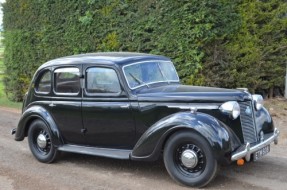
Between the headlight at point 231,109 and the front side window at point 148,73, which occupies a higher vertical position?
the front side window at point 148,73

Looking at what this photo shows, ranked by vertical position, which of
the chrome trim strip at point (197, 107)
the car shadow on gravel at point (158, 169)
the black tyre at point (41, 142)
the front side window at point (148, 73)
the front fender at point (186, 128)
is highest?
the front side window at point (148, 73)

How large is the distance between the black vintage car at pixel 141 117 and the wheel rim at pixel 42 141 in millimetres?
16

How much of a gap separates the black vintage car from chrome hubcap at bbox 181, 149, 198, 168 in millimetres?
13

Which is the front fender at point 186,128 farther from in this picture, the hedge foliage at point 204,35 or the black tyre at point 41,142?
the hedge foliage at point 204,35

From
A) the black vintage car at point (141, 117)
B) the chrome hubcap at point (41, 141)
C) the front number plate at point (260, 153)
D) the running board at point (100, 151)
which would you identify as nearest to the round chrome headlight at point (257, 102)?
the black vintage car at point (141, 117)

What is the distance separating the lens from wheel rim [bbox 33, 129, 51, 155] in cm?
702

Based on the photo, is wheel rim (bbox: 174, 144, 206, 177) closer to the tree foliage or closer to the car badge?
the car badge

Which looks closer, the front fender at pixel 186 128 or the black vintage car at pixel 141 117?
the front fender at pixel 186 128

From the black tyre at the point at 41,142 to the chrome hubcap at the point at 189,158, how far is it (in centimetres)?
237

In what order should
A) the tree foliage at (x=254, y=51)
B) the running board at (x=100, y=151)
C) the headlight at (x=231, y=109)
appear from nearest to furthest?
1. the headlight at (x=231, y=109)
2. the running board at (x=100, y=151)
3. the tree foliage at (x=254, y=51)

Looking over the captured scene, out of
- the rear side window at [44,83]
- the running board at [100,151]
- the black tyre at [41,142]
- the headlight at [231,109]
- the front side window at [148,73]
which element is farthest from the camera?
the rear side window at [44,83]

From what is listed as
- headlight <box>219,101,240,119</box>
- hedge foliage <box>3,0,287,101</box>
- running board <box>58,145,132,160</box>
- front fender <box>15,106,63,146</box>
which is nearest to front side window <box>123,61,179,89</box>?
running board <box>58,145,132,160</box>

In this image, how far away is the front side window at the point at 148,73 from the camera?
623cm

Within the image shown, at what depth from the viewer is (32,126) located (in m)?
7.21
